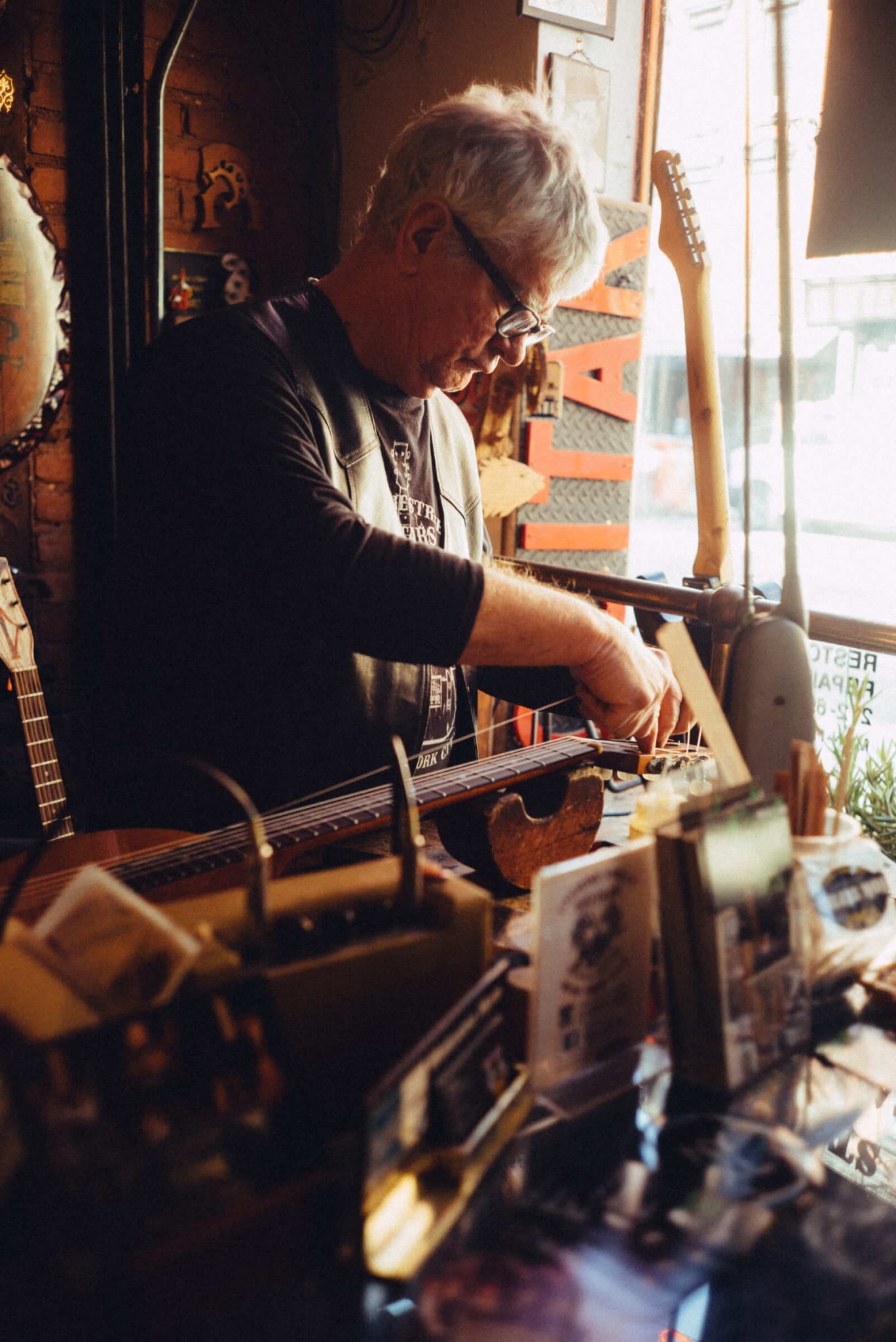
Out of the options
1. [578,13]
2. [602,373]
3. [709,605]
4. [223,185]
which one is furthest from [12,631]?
[578,13]

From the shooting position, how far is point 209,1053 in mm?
610

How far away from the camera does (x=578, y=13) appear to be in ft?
10.6

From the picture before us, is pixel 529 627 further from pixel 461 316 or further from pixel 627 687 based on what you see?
pixel 461 316

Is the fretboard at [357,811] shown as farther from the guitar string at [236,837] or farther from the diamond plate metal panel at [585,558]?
the diamond plate metal panel at [585,558]

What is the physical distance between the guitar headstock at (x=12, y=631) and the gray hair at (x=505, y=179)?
143 centimetres


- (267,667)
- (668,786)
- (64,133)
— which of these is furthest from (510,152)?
(64,133)

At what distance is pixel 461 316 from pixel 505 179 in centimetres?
21

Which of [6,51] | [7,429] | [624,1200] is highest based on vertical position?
[6,51]

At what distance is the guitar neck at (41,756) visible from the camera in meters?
2.41

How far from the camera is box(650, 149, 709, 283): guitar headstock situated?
7.82 ft

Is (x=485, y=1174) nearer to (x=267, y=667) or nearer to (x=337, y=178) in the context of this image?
(x=267, y=667)

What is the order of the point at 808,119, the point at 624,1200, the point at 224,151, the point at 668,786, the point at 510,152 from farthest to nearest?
1. the point at 224,151
2. the point at 808,119
3. the point at 510,152
4. the point at 668,786
5. the point at 624,1200

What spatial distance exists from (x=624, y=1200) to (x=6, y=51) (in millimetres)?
3642

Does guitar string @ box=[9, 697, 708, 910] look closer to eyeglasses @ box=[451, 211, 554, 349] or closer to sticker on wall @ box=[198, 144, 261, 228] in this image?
eyeglasses @ box=[451, 211, 554, 349]
